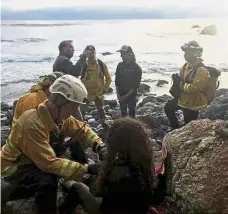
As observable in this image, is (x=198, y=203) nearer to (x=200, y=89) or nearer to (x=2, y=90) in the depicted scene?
(x=200, y=89)

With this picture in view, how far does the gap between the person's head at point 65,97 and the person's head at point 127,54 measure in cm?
446

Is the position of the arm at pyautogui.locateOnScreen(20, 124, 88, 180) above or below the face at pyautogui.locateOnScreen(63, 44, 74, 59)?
below

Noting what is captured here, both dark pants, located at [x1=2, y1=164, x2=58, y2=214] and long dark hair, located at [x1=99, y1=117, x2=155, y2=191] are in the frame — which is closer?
long dark hair, located at [x1=99, y1=117, x2=155, y2=191]

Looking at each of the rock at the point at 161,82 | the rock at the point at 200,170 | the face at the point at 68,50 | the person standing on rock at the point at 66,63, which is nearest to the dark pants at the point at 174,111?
the person standing on rock at the point at 66,63

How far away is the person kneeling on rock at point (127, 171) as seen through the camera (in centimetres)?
375

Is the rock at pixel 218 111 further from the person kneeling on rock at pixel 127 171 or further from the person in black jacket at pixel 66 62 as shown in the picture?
the person kneeling on rock at pixel 127 171

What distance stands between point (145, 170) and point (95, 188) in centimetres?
68

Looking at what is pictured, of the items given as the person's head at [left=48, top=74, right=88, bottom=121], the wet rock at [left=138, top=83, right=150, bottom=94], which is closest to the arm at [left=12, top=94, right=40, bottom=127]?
the person's head at [left=48, top=74, right=88, bottom=121]

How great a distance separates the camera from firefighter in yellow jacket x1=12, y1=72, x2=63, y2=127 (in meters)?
5.34

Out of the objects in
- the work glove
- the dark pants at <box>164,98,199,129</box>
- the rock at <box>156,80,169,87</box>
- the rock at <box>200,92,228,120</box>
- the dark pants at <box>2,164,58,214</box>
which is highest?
the work glove

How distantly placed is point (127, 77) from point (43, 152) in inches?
199

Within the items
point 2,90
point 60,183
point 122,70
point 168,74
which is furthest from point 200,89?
point 168,74

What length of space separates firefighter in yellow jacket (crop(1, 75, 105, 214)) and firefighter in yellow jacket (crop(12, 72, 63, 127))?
2.81 ft

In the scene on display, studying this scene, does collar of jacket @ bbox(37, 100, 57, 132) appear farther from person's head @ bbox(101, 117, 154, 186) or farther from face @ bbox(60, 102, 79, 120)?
person's head @ bbox(101, 117, 154, 186)
